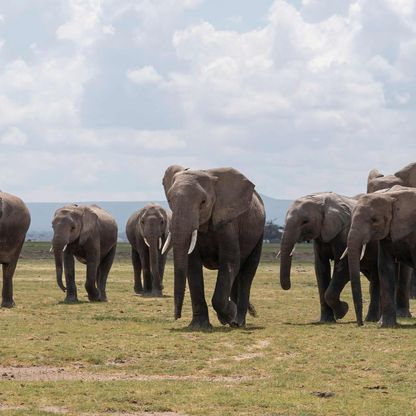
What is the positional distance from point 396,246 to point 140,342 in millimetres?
5734

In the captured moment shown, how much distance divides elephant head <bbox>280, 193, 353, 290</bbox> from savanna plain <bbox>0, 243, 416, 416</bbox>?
1480 mm

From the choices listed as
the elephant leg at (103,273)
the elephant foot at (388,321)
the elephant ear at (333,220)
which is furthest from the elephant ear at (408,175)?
the elephant leg at (103,273)

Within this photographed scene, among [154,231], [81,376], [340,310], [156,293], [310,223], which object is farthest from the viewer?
[154,231]

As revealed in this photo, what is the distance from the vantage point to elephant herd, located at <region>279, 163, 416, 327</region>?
69.3ft

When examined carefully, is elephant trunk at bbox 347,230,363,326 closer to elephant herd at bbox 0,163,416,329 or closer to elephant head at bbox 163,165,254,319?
elephant herd at bbox 0,163,416,329

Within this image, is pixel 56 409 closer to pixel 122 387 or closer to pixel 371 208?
pixel 122 387

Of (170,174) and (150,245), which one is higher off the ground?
(170,174)

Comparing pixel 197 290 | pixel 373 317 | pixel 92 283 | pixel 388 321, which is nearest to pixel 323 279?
pixel 373 317

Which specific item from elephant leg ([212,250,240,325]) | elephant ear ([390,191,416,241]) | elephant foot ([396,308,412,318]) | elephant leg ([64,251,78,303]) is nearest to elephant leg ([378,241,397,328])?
elephant ear ([390,191,416,241])

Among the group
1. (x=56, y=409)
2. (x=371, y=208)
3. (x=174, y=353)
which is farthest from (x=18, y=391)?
(x=371, y=208)

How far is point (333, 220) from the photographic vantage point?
22.8 m

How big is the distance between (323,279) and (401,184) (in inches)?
176

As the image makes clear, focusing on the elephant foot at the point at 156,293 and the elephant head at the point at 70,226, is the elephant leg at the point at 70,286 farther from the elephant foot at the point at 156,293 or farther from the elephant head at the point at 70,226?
the elephant foot at the point at 156,293

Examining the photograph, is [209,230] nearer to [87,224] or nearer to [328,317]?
[328,317]
